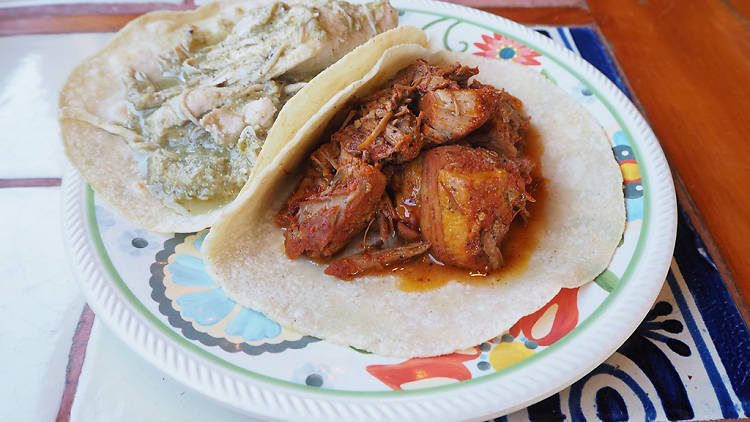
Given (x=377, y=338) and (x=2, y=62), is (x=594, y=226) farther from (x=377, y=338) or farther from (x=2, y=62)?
(x=2, y=62)

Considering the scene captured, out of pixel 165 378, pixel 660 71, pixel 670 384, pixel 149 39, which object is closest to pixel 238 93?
pixel 149 39

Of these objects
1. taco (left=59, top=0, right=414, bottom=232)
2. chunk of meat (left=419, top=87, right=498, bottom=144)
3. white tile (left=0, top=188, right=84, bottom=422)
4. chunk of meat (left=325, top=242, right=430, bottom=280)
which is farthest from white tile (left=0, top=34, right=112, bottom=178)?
chunk of meat (left=419, top=87, right=498, bottom=144)

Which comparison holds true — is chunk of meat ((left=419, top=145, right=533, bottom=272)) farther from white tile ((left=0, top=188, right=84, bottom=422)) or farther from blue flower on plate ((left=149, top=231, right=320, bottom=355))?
white tile ((left=0, top=188, right=84, bottom=422))

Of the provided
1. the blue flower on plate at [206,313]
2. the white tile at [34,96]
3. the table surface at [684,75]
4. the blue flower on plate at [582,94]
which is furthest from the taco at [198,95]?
the blue flower on plate at [582,94]

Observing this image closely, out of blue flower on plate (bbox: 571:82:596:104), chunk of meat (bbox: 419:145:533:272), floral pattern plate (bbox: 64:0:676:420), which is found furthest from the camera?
blue flower on plate (bbox: 571:82:596:104)

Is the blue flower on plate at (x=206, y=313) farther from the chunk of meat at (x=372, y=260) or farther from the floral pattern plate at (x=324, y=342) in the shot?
the chunk of meat at (x=372, y=260)

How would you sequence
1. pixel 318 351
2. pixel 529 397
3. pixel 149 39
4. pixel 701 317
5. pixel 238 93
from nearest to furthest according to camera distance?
pixel 529 397
pixel 318 351
pixel 701 317
pixel 238 93
pixel 149 39
